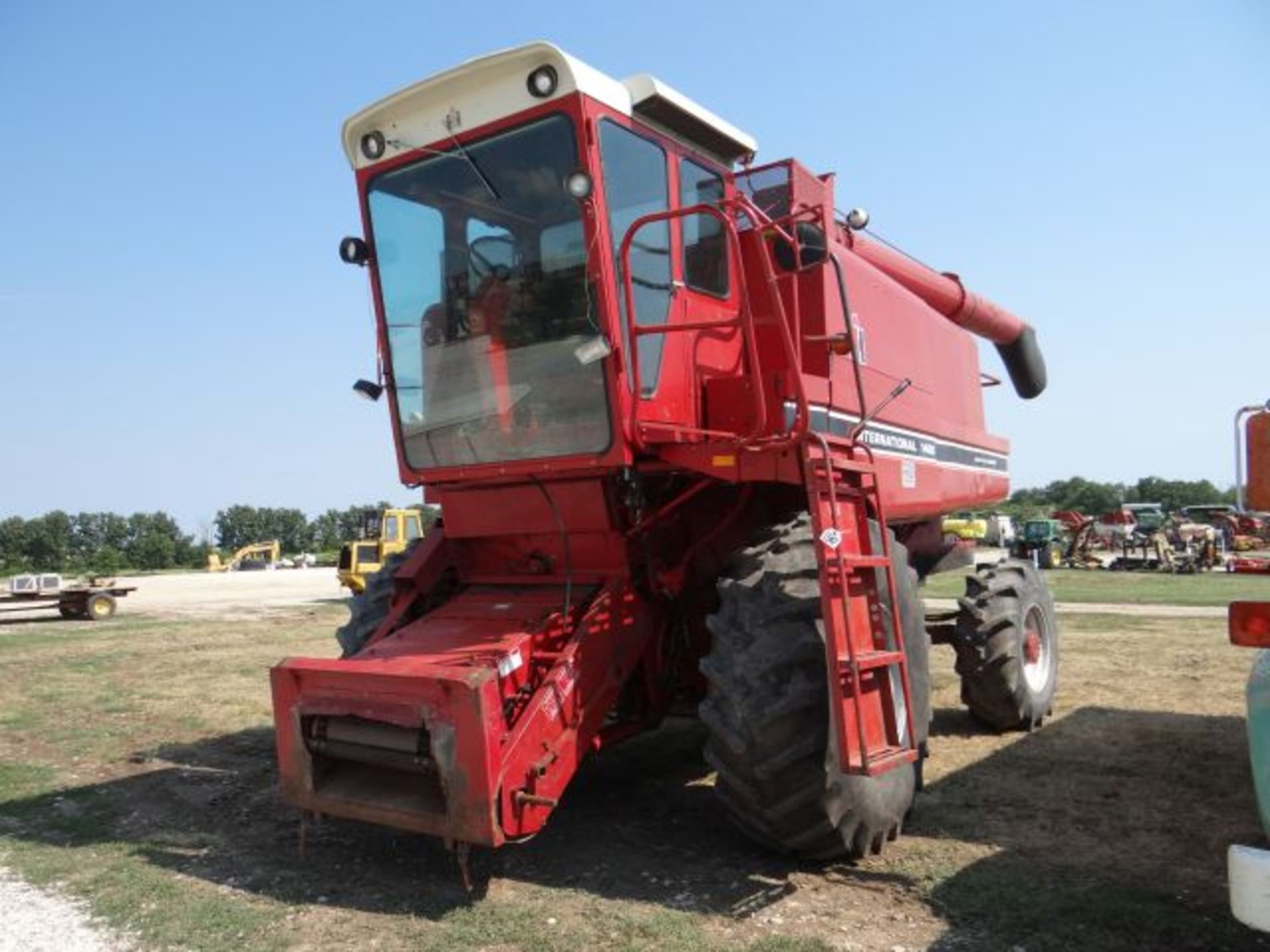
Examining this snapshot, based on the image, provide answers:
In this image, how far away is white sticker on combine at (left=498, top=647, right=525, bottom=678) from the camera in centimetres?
464

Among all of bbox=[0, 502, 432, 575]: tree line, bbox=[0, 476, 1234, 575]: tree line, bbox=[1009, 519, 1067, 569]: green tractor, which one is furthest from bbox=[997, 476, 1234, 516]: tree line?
bbox=[0, 502, 432, 575]: tree line

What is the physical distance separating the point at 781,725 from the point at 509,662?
1290mm

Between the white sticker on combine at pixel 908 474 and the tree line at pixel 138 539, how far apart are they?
61929mm

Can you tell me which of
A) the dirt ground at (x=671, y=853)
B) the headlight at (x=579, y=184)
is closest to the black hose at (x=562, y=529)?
the dirt ground at (x=671, y=853)

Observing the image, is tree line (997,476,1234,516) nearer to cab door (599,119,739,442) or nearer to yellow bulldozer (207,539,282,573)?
yellow bulldozer (207,539,282,573)

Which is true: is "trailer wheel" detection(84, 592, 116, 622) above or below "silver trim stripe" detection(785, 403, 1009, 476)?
below

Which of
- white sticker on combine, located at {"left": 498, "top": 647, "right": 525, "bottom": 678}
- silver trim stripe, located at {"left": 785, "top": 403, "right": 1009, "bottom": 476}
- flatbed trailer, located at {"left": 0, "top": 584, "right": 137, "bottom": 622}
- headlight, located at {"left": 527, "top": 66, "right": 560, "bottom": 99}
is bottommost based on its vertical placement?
flatbed trailer, located at {"left": 0, "top": 584, "right": 137, "bottom": 622}

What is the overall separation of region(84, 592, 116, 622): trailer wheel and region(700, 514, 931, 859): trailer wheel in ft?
69.4

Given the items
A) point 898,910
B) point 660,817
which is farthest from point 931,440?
point 898,910

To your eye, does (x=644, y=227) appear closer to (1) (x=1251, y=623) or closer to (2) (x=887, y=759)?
(2) (x=887, y=759)

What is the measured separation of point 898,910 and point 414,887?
2.12m

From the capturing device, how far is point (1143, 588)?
2311 centimetres

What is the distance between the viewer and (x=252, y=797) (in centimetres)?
620

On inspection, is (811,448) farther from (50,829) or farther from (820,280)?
(50,829)
